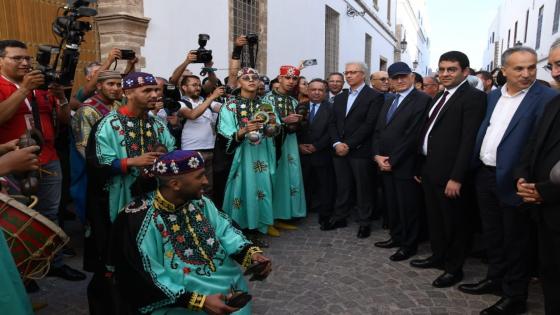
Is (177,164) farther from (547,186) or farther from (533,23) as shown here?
(533,23)

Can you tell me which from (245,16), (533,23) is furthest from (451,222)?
(533,23)

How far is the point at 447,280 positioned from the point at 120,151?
9.98 ft

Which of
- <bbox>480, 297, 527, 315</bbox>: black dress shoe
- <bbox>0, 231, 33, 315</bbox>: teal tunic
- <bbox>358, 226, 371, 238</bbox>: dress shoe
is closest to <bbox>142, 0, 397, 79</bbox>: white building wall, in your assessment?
<bbox>358, 226, 371, 238</bbox>: dress shoe

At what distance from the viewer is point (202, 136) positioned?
513cm

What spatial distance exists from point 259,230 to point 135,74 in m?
2.54

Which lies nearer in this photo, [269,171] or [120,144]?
[120,144]

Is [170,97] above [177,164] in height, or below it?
above

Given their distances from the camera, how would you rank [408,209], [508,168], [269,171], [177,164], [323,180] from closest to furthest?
1. [177,164]
2. [508,168]
3. [408,209]
4. [269,171]
5. [323,180]

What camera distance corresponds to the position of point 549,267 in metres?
2.88

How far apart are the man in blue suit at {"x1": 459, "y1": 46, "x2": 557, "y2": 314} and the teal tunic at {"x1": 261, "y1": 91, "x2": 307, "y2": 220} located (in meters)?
2.42

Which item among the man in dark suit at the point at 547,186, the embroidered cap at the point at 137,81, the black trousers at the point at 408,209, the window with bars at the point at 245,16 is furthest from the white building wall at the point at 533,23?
the embroidered cap at the point at 137,81

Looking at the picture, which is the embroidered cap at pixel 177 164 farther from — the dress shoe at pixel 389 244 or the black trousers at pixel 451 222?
the dress shoe at pixel 389 244

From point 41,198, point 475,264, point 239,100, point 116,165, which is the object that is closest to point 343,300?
point 475,264

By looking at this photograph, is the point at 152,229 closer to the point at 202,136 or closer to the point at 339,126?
the point at 202,136
